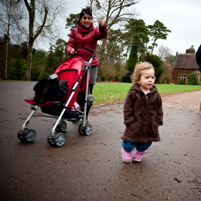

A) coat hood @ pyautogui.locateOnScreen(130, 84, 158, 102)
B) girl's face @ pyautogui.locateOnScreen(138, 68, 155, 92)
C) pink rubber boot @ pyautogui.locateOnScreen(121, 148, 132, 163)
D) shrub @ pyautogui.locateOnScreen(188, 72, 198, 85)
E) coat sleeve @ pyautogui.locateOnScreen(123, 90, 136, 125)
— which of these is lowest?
pink rubber boot @ pyautogui.locateOnScreen(121, 148, 132, 163)

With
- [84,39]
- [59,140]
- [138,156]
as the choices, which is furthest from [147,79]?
[84,39]

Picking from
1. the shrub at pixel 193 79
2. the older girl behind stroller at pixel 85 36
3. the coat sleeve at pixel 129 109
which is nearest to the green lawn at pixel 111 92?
the older girl behind stroller at pixel 85 36

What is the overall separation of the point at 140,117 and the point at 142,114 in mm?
45

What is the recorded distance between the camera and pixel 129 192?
1725mm

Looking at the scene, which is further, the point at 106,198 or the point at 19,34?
the point at 19,34

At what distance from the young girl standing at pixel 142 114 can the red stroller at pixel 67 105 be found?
101 cm

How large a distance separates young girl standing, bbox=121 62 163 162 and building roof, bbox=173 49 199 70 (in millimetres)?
50881

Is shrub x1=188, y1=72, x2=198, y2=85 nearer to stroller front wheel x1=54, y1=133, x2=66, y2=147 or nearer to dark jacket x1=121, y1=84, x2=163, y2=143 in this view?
dark jacket x1=121, y1=84, x2=163, y2=143

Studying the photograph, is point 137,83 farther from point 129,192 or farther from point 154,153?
point 129,192

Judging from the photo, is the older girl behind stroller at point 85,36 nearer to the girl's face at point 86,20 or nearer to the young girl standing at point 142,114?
the girl's face at point 86,20

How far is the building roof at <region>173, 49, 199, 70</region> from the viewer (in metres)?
47.7

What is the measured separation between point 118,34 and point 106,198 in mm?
30033

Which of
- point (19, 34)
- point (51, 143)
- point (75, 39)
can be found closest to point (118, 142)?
point (51, 143)

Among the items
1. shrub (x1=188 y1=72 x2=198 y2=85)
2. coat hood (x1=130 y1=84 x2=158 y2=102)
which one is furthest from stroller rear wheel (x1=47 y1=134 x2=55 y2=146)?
shrub (x1=188 y1=72 x2=198 y2=85)
